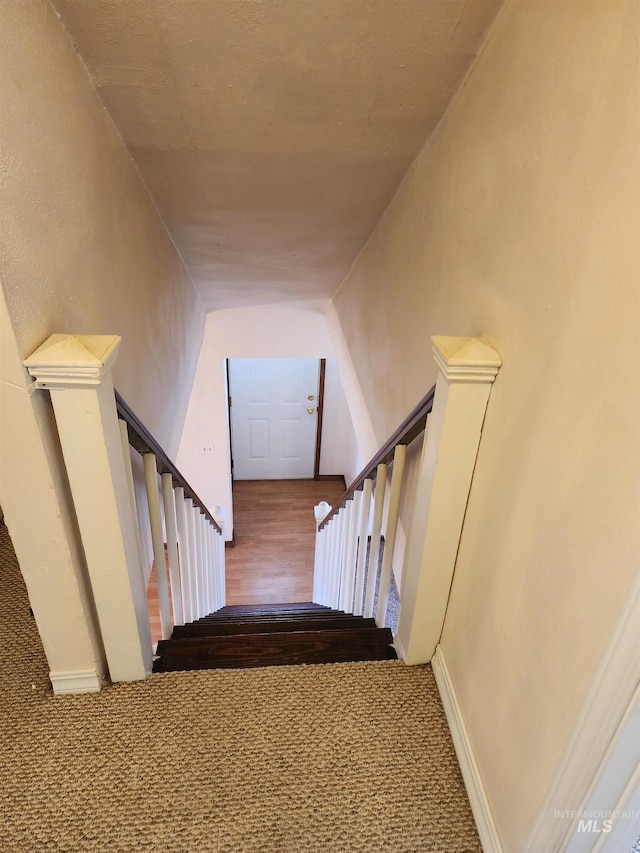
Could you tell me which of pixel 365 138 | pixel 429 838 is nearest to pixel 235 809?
pixel 429 838

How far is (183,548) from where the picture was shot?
6.65ft

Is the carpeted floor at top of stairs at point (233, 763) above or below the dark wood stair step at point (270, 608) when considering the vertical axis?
above

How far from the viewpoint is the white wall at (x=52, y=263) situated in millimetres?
864

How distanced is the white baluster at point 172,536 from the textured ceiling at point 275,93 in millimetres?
1084

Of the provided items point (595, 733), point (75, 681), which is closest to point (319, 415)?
point (75, 681)

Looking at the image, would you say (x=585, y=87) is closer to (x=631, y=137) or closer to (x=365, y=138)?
(x=631, y=137)

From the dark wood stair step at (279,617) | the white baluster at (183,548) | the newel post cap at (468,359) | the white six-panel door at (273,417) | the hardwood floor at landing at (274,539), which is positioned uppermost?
the newel post cap at (468,359)

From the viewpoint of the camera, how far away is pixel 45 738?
1314 mm

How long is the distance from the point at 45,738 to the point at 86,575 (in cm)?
47

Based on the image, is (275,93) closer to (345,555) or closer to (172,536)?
(172,536)

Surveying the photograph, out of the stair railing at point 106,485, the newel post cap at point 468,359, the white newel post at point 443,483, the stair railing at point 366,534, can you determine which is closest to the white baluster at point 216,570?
the stair railing at point 366,534

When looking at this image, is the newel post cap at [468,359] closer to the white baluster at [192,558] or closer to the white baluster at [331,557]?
the white baluster at [192,558]

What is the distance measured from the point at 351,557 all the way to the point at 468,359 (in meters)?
1.50

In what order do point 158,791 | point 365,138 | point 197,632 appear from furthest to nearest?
point 197,632 < point 365,138 < point 158,791
